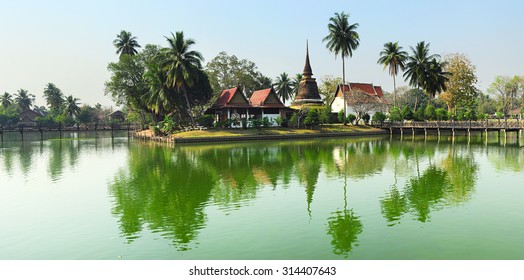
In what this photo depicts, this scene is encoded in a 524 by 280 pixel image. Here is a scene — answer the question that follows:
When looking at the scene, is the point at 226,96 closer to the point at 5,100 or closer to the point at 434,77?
the point at 434,77

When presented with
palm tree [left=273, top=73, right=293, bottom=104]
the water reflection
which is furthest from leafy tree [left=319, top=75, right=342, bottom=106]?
the water reflection

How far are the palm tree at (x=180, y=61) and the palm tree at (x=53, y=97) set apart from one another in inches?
2580

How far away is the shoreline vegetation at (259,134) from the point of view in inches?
1912

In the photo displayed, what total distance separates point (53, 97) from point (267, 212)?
346 feet

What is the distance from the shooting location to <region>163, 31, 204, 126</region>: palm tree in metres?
50.7

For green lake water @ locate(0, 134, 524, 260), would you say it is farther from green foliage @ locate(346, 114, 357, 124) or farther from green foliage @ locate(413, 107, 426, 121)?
green foliage @ locate(346, 114, 357, 124)

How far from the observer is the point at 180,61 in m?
50.8

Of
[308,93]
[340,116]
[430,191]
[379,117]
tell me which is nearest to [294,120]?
[340,116]

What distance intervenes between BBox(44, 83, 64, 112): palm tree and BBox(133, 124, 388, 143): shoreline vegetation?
53.9 m

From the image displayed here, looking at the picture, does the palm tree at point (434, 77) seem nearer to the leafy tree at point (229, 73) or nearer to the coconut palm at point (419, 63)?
the coconut palm at point (419, 63)

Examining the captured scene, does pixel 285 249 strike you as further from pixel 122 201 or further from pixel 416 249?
pixel 122 201

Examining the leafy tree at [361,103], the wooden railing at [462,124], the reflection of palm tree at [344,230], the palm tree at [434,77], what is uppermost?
the palm tree at [434,77]

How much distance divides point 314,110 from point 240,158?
29895mm

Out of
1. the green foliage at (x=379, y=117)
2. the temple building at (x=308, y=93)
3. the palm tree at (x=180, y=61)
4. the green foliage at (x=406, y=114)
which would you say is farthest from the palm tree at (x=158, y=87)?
the green foliage at (x=406, y=114)
